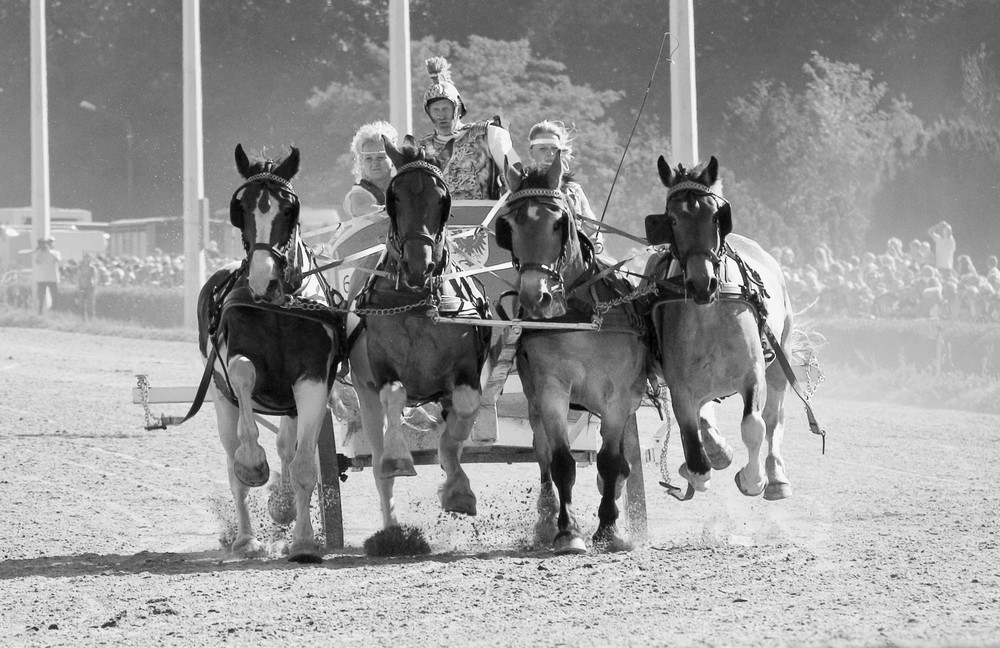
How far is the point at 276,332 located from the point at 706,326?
2.06 meters

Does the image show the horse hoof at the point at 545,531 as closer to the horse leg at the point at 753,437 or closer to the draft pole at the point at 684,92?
the horse leg at the point at 753,437

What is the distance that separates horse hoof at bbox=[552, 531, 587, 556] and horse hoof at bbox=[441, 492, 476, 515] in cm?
44

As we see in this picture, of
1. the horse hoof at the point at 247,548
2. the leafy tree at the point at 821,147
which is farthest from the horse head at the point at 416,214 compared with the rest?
the leafy tree at the point at 821,147

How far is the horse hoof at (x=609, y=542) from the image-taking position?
8.20 m

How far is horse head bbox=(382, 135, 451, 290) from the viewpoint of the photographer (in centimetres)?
777

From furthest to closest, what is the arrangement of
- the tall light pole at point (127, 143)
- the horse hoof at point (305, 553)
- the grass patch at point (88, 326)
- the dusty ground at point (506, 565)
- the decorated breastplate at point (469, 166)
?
the tall light pole at point (127, 143)
the grass patch at point (88, 326)
the decorated breastplate at point (469, 166)
the horse hoof at point (305, 553)
the dusty ground at point (506, 565)

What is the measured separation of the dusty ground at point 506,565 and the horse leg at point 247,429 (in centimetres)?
45

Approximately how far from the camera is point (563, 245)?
805 cm

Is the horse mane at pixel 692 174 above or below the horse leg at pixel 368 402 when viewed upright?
above

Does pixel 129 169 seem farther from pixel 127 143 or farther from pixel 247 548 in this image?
pixel 247 548

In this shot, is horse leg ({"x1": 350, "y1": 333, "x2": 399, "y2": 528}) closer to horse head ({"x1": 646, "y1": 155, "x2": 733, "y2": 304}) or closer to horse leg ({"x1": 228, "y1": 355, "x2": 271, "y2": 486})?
horse leg ({"x1": 228, "y1": 355, "x2": 271, "y2": 486})

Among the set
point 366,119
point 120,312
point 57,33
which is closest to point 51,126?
point 57,33

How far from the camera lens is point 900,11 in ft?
128

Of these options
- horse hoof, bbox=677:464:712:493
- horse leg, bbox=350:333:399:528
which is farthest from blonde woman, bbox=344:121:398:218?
horse hoof, bbox=677:464:712:493
